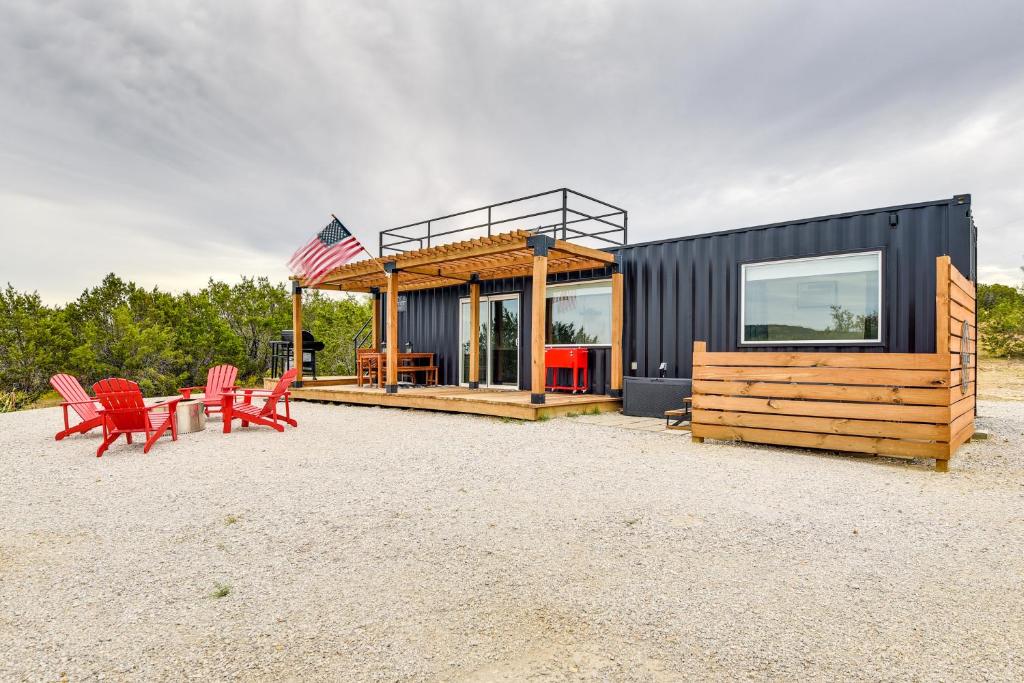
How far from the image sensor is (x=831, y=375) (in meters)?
5.43

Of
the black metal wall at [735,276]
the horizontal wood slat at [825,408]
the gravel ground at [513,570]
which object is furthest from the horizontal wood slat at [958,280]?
the gravel ground at [513,570]

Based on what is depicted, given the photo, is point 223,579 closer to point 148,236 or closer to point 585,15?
point 585,15

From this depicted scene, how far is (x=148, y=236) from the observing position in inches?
604

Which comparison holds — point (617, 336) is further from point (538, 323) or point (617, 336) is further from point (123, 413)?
point (123, 413)

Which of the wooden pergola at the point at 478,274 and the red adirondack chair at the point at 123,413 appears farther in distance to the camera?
the wooden pergola at the point at 478,274

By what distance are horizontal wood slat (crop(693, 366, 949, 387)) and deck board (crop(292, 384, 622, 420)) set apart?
2.66 meters

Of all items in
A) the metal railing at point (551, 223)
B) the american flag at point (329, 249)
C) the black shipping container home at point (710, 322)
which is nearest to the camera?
the black shipping container home at point (710, 322)

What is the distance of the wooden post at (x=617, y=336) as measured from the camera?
954 centimetres

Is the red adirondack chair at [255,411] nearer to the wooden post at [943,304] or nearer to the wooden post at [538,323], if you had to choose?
the wooden post at [538,323]

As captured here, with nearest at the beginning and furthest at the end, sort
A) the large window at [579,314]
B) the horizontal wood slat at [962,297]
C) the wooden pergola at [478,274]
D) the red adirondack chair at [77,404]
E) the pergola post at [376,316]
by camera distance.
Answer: the horizontal wood slat at [962,297]
the red adirondack chair at [77,404]
the wooden pergola at [478,274]
the large window at [579,314]
the pergola post at [376,316]

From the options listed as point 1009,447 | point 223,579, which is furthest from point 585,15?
point 223,579

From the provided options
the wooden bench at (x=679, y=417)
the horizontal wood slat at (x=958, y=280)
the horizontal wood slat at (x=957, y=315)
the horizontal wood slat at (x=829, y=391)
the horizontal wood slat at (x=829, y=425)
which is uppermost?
the horizontal wood slat at (x=958, y=280)

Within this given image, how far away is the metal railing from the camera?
9344mm

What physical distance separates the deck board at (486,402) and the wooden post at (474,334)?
1.63 feet
